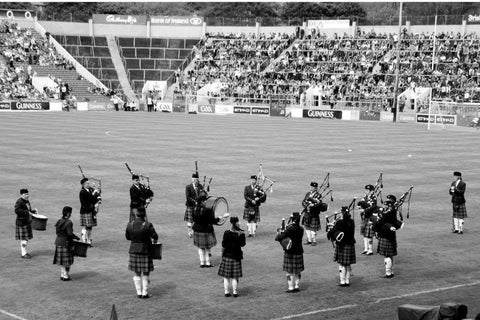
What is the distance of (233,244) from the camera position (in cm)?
1667

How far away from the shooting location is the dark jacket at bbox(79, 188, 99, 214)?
2098 centimetres

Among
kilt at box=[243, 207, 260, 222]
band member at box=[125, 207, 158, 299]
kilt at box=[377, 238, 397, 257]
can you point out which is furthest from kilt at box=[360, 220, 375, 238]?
band member at box=[125, 207, 158, 299]

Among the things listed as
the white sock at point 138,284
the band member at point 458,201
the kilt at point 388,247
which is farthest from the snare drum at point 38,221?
the band member at point 458,201

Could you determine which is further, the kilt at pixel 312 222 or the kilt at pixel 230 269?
the kilt at pixel 312 222

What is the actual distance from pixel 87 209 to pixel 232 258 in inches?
238

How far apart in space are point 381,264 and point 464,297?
3297 millimetres

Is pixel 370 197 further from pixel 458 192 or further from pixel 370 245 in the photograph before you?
pixel 458 192

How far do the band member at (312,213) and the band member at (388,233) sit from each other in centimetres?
314

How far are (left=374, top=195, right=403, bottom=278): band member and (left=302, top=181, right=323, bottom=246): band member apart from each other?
3.14m

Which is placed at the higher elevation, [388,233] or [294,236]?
[294,236]

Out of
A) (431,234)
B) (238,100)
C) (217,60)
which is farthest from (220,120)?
(431,234)

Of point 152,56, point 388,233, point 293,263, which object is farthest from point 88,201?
point 152,56

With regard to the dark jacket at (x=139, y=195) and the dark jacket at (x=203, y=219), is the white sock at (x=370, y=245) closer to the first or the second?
the dark jacket at (x=203, y=219)

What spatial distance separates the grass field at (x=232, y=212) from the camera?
16125mm
